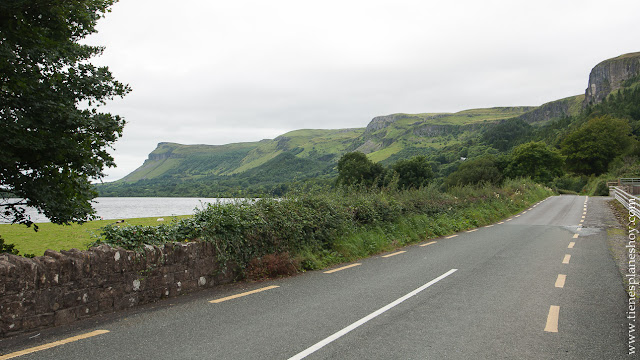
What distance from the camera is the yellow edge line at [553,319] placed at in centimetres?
523

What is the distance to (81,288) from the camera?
5.43 m

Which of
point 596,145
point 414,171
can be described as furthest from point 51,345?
point 596,145

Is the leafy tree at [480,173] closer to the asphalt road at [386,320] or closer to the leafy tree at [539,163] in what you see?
the leafy tree at [539,163]

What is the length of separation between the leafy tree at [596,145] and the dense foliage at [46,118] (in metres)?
90.5

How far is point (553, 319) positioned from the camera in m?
5.59

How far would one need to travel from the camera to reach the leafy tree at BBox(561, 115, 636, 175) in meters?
76.8

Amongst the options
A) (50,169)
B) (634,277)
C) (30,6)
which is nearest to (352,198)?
(634,277)

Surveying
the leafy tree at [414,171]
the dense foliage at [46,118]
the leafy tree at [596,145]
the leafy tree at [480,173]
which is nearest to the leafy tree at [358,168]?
the leafy tree at [414,171]

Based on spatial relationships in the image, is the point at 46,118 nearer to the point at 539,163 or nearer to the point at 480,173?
the point at 539,163

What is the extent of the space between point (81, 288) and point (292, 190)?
6192 millimetres

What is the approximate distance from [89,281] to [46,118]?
5.03m

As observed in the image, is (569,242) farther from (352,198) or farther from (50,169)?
(50,169)

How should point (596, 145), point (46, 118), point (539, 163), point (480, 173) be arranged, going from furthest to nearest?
1. point (480, 173)
2. point (539, 163)
3. point (596, 145)
4. point (46, 118)

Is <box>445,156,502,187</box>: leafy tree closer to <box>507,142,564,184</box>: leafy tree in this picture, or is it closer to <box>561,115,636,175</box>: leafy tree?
<box>507,142,564,184</box>: leafy tree
